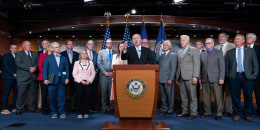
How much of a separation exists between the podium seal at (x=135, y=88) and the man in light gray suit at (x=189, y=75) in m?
1.66

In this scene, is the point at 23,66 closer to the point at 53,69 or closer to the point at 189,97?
the point at 53,69

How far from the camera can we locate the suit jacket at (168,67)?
4164 mm

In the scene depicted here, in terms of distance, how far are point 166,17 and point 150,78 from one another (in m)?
3.81

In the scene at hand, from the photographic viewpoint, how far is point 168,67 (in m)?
4.21

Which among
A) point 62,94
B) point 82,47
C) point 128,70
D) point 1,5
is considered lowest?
point 62,94

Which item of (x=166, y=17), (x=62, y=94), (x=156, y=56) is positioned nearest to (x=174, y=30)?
(x=166, y=17)

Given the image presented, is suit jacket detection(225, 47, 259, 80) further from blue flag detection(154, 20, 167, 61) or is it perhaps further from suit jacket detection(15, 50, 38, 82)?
suit jacket detection(15, 50, 38, 82)

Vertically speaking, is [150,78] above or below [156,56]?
below

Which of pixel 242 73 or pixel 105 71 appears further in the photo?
pixel 105 71

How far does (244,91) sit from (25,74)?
480cm

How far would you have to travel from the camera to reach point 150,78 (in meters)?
2.63

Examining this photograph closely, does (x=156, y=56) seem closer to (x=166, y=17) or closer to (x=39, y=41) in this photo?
(x=166, y=17)

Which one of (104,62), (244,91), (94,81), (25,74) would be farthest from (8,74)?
(244,91)

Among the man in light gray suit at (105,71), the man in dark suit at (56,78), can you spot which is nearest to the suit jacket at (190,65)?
the man in light gray suit at (105,71)
